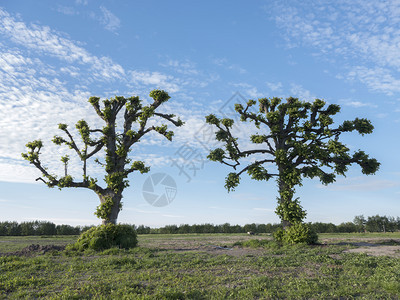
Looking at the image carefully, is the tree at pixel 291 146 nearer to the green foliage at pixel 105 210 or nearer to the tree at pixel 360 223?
the green foliage at pixel 105 210

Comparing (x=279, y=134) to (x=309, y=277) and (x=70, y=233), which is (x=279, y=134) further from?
(x=70, y=233)

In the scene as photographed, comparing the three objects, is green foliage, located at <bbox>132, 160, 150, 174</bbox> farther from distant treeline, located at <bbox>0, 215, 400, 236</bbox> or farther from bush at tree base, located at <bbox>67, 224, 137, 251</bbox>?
distant treeline, located at <bbox>0, 215, 400, 236</bbox>

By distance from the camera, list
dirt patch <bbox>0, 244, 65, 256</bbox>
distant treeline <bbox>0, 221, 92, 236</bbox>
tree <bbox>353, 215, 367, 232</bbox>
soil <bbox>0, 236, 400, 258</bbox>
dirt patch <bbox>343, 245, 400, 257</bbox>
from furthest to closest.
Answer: tree <bbox>353, 215, 367, 232</bbox>
distant treeline <bbox>0, 221, 92, 236</bbox>
dirt patch <bbox>0, 244, 65, 256</bbox>
soil <bbox>0, 236, 400, 258</bbox>
dirt patch <bbox>343, 245, 400, 257</bbox>

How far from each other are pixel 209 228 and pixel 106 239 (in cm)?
3162

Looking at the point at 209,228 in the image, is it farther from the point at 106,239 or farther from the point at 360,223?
the point at 360,223

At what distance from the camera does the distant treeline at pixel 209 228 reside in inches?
1524

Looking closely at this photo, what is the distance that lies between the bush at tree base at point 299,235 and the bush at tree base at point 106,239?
10.2m

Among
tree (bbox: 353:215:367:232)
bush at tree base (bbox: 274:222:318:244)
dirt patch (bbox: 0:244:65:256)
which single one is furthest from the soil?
tree (bbox: 353:215:367:232)

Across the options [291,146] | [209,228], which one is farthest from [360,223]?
[291,146]

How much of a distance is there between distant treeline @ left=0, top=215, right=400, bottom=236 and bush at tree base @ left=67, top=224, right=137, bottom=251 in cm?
2362

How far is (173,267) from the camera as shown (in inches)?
370

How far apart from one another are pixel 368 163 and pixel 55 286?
74.6 feet

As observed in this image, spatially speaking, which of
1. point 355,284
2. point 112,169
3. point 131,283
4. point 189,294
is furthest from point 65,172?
point 355,284

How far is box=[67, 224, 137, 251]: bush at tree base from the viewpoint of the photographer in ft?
51.9
